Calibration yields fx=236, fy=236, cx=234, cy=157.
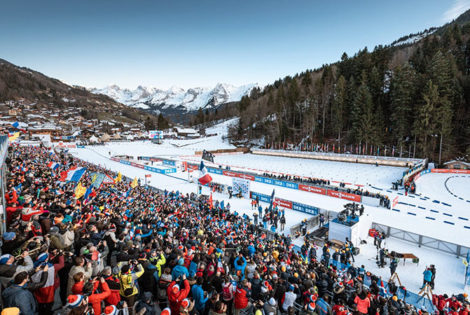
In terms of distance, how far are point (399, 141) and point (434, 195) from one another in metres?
20.1

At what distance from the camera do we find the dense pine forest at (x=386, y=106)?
3697 cm

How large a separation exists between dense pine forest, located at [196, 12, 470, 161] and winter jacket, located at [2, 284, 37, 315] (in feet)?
151

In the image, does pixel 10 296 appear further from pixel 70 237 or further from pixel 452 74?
pixel 452 74

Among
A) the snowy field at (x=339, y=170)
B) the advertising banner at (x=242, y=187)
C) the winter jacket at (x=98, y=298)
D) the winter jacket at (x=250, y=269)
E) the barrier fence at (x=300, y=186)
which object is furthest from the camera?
the snowy field at (x=339, y=170)

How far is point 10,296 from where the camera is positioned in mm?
3086

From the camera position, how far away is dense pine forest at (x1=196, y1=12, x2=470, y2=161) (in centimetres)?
3697

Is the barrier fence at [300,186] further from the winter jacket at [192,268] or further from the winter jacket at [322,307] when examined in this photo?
the winter jacket at [192,268]

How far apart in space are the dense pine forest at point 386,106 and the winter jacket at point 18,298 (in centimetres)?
4593

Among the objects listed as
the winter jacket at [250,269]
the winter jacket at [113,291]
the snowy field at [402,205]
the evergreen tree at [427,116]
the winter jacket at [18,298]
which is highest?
the evergreen tree at [427,116]

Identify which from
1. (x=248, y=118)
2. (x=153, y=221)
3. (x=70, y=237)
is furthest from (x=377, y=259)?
(x=248, y=118)

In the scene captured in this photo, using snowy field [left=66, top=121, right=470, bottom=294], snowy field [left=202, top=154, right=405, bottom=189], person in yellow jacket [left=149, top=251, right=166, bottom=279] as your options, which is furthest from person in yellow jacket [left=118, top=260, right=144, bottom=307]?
snowy field [left=202, top=154, right=405, bottom=189]

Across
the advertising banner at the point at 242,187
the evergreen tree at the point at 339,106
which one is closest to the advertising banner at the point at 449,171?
the evergreen tree at the point at 339,106

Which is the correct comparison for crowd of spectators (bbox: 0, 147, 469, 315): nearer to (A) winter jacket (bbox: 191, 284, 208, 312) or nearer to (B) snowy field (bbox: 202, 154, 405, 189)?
(A) winter jacket (bbox: 191, 284, 208, 312)

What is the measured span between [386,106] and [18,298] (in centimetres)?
5565
